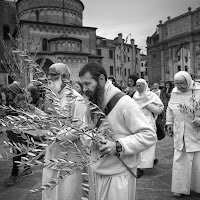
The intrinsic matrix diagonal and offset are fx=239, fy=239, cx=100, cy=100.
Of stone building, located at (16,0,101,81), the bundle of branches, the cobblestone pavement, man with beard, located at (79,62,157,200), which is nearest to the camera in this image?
the bundle of branches

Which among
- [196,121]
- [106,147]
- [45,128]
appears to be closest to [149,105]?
[196,121]

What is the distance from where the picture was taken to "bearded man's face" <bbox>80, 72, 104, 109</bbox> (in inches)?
80.2

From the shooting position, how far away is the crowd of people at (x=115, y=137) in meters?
2.03

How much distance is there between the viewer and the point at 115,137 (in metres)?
2.13

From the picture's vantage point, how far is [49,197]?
2934 mm

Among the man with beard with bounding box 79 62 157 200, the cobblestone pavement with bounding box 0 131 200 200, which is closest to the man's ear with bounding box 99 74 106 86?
the man with beard with bounding box 79 62 157 200

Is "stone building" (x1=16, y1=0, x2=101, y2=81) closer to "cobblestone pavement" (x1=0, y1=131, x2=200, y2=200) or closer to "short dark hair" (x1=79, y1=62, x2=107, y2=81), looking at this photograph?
"cobblestone pavement" (x1=0, y1=131, x2=200, y2=200)

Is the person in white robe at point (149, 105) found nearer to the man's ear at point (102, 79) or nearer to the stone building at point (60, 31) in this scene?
the man's ear at point (102, 79)

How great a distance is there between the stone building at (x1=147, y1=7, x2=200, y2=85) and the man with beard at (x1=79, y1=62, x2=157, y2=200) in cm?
2923

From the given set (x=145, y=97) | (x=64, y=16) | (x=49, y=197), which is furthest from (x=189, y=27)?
(x=49, y=197)

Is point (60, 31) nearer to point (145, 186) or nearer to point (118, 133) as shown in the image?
point (145, 186)

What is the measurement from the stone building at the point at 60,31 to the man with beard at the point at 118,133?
2855cm

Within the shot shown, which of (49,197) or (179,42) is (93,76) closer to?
(49,197)

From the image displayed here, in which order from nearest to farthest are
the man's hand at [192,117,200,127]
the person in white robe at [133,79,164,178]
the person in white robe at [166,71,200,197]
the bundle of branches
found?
the bundle of branches
the man's hand at [192,117,200,127]
the person in white robe at [166,71,200,197]
the person in white robe at [133,79,164,178]
